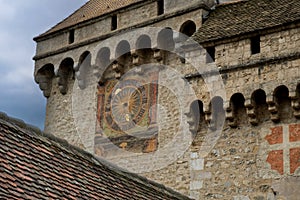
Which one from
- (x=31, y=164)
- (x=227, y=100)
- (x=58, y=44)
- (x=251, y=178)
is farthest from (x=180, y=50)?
(x=31, y=164)

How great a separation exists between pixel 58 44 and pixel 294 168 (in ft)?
24.4

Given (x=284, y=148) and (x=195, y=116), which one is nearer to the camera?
(x=284, y=148)

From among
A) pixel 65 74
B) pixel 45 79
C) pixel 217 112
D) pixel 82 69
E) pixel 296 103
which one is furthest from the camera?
pixel 45 79

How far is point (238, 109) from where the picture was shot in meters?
12.7

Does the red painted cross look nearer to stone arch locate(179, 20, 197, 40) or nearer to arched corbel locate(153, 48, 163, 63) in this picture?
stone arch locate(179, 20, 197, 40)

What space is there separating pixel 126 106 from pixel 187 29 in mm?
2080

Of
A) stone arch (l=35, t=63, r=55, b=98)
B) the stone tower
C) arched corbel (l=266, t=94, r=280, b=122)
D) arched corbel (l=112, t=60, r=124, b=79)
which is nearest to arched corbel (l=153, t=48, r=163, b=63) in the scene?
the stone tower

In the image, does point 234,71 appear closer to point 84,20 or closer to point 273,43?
point 273,43

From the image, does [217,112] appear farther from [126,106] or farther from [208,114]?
[126,106]

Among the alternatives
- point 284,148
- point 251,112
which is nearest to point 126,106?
point 251,112

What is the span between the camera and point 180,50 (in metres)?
13.8

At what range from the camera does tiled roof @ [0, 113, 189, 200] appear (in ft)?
22.2

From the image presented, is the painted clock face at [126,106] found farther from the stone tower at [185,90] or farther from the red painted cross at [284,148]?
the red painted cross at [284,148]

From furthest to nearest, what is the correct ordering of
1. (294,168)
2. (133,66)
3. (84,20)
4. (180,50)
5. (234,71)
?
1. (84,20)
2. (133,66)
3. (180,50)
4. (234,71)
5. (294,168)
